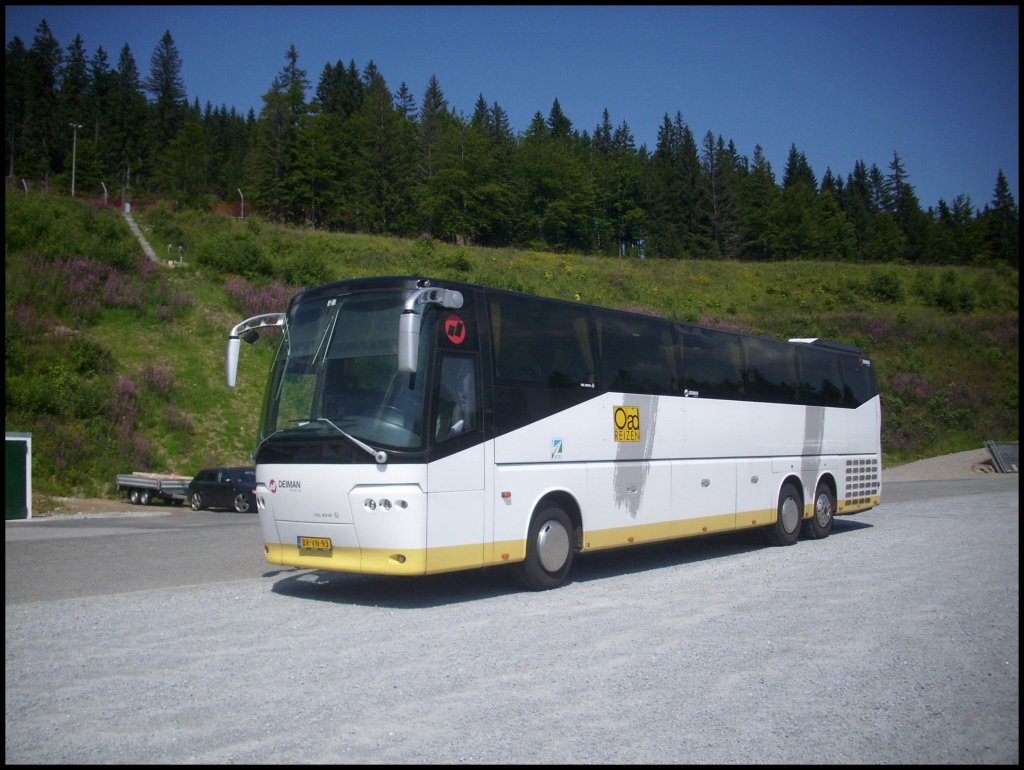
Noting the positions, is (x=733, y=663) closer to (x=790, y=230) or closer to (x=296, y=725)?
(x=296, y=725)

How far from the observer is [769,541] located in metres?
16.2

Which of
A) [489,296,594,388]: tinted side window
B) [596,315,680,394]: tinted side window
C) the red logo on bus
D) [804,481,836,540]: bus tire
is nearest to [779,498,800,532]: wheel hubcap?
[804,481,836,540]: bus tire

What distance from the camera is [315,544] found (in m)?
10.0

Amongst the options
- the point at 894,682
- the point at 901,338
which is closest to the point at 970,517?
the point at 894,682

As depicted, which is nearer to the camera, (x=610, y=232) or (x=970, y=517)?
(x=970, y=517)

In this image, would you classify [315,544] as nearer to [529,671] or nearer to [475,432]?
[475,432]

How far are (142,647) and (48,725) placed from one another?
7.26 feet

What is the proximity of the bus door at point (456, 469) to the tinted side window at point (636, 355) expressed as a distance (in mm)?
2688

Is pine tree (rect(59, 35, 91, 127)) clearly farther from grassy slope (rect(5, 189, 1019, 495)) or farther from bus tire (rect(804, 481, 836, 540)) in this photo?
bus tire (rect(804, 481, 836, 540))

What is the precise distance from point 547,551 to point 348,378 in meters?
3.25

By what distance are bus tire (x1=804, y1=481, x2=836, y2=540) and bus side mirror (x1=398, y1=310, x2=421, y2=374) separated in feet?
34.9

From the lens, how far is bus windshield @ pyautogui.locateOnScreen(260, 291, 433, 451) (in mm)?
9586

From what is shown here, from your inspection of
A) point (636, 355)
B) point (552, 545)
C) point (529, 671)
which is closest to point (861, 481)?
point (636, 355)

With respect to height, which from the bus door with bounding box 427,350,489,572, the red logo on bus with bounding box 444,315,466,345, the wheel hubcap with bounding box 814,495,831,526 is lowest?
the wheel hubcap with bounding box 814,495,831,526
